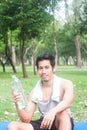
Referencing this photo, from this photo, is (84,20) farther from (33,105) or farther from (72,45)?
(72,45)

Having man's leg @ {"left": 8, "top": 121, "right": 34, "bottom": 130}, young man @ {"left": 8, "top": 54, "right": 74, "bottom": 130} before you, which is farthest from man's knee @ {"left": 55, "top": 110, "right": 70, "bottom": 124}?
man's leg @ {"left": 8, "top": 121, "right": 34, "bottom": 130}

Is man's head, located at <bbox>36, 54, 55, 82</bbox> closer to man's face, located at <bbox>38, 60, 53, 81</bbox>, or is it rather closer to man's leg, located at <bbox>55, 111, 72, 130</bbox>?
man's face, located at <bbox>38, 60, 53, 81</bbox>

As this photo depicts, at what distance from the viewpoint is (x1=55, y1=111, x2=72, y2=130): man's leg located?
4.66 meters

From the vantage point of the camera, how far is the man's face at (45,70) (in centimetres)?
481

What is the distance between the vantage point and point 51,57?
191 inches

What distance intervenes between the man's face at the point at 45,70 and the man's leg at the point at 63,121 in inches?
19.4

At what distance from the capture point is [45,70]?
189 inches

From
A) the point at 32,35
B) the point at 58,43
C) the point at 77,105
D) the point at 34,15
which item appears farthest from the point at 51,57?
the point at 58,43

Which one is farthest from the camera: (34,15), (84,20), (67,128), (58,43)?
(58,43)

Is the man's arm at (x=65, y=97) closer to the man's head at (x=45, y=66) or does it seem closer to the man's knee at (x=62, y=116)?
the man's knee at (x=62, y=116)

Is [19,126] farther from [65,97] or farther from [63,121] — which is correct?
[65,97]

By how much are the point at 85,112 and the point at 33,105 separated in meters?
3.77

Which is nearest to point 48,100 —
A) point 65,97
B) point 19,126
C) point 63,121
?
point 65,97

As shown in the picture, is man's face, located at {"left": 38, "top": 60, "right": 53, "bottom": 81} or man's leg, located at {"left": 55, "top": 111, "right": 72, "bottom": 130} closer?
man's leg, located at {"left": 55, "top": 111, "right": 72, "bottom": 130}
